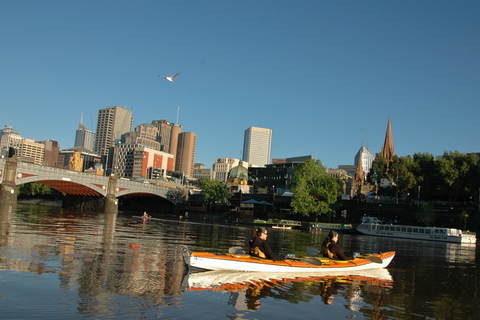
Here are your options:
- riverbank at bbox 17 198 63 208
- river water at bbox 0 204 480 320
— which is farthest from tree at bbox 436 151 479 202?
riverbank at bbox 17 198 63 208

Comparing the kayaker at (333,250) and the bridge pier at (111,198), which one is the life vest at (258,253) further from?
the bridge pier at (111,198)

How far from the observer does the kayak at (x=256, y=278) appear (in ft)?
47.7

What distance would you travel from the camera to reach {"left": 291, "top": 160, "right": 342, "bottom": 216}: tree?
80.5 meters

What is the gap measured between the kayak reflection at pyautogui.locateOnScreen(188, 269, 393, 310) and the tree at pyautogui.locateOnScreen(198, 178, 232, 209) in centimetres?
8758

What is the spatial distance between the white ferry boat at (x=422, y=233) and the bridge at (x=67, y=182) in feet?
173

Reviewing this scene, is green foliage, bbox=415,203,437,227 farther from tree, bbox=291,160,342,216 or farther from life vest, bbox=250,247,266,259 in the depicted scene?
life vest, bbox=250,247,266,259

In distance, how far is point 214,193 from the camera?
105875mm

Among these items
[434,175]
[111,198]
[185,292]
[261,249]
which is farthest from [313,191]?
[185,292]

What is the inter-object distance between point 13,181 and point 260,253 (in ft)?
223

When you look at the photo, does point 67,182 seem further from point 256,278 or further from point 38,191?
point 256,278

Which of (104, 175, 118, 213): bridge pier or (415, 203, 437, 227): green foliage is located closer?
(415, 203, 437, 227): green foliage

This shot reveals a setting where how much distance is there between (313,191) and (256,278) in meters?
67.7

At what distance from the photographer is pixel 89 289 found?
493 inches

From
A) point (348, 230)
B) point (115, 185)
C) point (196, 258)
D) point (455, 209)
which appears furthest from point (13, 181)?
point (455, 209)
